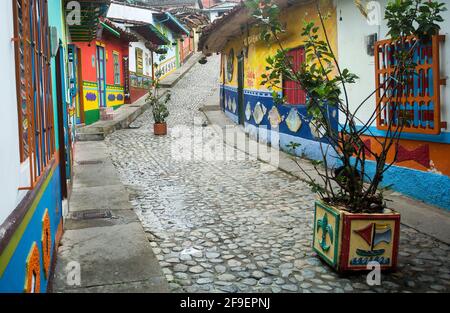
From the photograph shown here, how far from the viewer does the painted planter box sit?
376cm

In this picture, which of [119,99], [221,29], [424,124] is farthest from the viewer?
[119,99]

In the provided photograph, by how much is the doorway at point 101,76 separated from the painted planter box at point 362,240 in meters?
13.2

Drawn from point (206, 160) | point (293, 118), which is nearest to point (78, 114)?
point (206, 160)

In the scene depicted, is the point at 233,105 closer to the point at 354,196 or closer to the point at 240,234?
the point at 240,234

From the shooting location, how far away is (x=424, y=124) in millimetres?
5805

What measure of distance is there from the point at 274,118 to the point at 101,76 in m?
7.51

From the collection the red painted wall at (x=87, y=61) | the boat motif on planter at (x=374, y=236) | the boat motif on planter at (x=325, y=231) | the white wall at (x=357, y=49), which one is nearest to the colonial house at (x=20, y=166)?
the boat motif on planter at (x=325, y=231)

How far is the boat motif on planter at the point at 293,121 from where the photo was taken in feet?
32.0

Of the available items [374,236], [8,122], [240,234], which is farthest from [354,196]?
[8,122]

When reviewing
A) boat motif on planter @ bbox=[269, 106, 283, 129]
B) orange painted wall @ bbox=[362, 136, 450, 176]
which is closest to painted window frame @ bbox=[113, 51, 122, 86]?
boat motif on planter @ bbox=[269, 106, 283, 129]

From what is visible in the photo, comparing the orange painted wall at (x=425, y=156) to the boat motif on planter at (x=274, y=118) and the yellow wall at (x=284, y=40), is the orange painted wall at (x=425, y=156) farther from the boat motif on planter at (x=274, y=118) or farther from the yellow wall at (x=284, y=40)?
the boat motif on planter at (x=274, y=118)

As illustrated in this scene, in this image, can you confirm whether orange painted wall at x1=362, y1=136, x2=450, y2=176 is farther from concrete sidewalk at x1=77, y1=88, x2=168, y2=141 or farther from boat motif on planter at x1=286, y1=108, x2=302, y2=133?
concrete sidewalk at x1=77, y1=88, x2=168, y2=141

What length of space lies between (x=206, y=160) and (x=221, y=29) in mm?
5174
